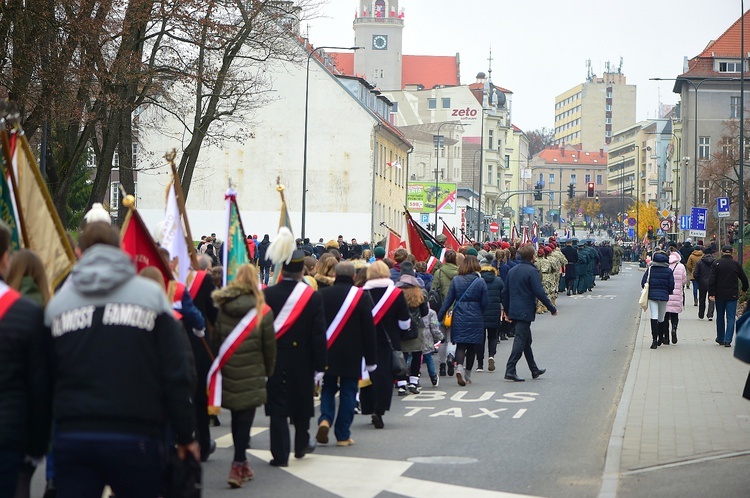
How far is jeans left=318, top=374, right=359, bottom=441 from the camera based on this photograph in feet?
36.0

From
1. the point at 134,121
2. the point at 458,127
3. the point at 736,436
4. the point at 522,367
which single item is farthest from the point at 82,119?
the point at 458,127

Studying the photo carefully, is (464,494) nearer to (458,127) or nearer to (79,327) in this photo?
(79,327)

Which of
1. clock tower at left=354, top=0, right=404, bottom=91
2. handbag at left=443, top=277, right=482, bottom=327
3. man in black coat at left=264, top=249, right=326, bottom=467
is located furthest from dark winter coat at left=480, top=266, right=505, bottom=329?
clock tower at left=354, top=0, right=404, bottom=91

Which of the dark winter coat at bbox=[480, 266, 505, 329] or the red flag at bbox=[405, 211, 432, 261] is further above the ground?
the red flag at bbox=[405, 211, 432, 261]

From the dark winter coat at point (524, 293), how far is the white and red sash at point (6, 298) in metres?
11.4

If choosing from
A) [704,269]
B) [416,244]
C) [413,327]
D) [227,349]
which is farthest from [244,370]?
[704,269]

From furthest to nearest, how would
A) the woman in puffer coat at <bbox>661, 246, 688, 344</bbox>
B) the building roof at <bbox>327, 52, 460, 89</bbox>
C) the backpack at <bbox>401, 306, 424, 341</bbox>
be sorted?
the building roof at <bbox>327, 52, 460, 89</bbox>, the woman in puffer coat at <bbox>661, 246, 688, 344</bbox>, the backpack at <bbox>401, 306, 424, 341</bbox>

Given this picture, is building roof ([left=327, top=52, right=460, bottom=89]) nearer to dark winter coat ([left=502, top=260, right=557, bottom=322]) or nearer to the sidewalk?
the sidewalk

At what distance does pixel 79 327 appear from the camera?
5.21 meters

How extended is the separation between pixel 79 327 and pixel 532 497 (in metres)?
4.48

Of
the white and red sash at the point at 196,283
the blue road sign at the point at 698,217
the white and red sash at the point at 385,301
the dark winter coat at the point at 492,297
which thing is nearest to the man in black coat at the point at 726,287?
the dark winter coat at the point at 492,297

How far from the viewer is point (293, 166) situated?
6269 cm

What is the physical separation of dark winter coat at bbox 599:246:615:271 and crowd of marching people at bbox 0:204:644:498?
34768 mm

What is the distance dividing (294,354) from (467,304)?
6355mm
